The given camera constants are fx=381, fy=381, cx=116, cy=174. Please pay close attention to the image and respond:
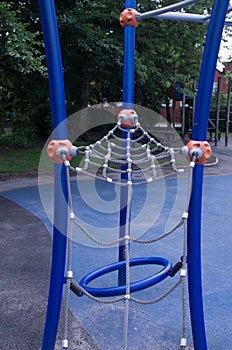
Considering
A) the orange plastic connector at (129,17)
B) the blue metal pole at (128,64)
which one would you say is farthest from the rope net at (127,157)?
the orange plastic connector at (129,17)

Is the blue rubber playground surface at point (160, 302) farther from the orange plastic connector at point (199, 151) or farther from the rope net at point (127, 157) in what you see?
the orange plastic connector at point (199, 151)

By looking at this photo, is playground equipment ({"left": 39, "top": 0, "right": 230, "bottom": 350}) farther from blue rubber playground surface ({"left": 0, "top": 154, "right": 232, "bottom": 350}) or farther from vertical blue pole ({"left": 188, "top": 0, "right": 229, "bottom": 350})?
blue rubber playground surface ({"left": 0, "top": 154, "right": 232, "bottom": 350})

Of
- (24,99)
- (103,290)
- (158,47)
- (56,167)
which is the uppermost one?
(158,47)

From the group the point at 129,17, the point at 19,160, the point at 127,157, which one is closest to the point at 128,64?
the point at 129,17

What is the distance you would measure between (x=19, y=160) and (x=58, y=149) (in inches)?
253

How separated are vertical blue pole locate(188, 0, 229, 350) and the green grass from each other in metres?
5.43

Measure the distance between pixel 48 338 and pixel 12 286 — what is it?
94 cm

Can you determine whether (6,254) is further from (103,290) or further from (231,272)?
(231,272)

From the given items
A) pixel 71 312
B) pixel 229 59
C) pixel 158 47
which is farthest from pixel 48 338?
pixel 229 59

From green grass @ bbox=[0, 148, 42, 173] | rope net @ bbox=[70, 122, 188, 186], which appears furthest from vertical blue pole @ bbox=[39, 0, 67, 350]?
green grass @ bbox=[0, 148, 42, 173]

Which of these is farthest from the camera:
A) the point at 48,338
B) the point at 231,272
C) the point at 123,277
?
the point at 231,272

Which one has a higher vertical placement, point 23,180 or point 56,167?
point 56,167

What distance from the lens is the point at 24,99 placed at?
10242mm

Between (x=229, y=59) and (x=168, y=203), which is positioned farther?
(x=229, y=59)
